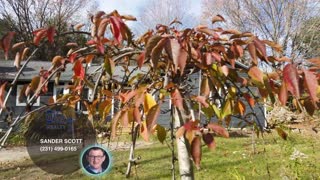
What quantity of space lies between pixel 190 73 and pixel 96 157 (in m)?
0.85

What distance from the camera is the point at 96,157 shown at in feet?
6.63

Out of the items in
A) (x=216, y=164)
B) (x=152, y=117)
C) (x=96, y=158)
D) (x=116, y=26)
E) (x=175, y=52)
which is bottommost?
(x=216, y=164)

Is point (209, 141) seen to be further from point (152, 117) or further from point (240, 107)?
point (240, 107)

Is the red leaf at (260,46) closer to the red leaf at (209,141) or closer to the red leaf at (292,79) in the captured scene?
the red leaf at (292,79)

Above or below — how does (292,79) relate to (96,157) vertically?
above

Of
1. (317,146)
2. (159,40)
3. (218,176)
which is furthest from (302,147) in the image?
(159,40)

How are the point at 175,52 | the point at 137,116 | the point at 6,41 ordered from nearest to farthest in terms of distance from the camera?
the point at 175,52 < the point at 137,116 < the point at 6,41

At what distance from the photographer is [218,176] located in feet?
18.7

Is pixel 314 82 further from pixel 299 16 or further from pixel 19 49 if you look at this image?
pixel 299 16

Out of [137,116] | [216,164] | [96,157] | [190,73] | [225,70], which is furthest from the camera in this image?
[216,164]

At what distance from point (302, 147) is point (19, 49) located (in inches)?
332

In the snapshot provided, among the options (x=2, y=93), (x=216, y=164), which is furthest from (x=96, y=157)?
(x=216, y=164)

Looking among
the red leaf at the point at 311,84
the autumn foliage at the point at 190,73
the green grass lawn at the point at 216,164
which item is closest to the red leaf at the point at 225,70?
the autumn foliage at the point at 190,73

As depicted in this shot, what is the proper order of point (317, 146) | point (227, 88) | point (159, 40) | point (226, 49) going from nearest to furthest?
point (159, 40) < point (226, 49) < point (227, 88) < point (317, 146)
